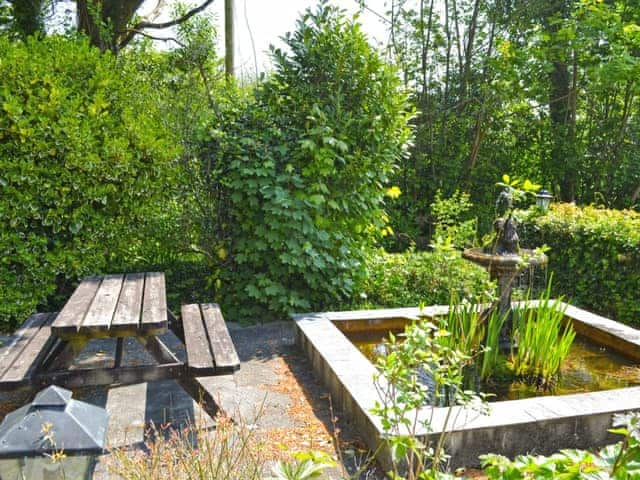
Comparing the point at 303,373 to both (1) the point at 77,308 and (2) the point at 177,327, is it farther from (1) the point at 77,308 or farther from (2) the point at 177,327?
(1) the point at 77,308

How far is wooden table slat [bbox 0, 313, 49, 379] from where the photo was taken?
3.10 metres

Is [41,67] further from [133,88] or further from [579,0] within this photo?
[579,0]

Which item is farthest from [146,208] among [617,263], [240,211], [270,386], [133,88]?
[617,263]

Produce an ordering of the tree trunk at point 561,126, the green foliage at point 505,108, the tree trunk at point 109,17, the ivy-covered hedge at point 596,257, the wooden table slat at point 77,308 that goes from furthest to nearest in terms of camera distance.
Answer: the tree trunk at point 561,126, the green foliage at point 505,108, the tree trunk at point 109,17, the ivy-covered hedge at point 596,257, the wooden table slat at point 77,308

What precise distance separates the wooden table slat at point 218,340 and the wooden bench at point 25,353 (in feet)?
3.30

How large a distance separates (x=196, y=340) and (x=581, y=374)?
2774 mm

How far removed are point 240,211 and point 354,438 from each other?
3053mm

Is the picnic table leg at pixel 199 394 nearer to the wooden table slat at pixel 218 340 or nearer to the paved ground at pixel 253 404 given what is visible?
the paved ground at pixel 253 404

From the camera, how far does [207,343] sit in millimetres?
3465

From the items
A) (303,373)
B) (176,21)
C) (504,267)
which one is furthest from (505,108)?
(303,373)

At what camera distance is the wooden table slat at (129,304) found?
296 centimetres

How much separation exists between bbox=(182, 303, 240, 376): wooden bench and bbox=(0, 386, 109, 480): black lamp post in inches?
57.6

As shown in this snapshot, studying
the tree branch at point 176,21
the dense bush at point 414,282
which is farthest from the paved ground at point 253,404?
the tree branch at point 176,21

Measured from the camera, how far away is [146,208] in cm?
559
